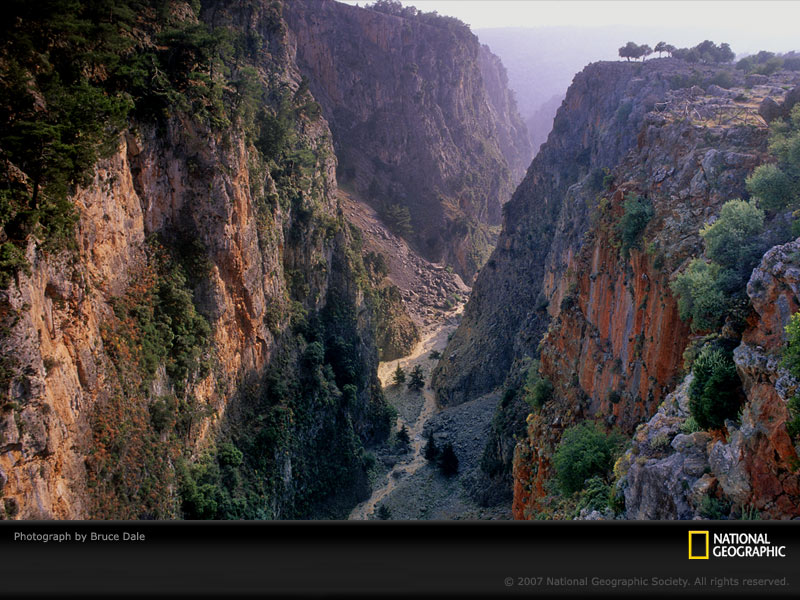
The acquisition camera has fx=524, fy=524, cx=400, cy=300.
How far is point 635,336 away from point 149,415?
24416 millimetres

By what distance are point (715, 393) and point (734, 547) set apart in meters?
11.5

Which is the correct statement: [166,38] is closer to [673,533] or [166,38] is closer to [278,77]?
[278,77]

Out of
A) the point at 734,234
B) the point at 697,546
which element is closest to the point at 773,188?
the point at 734,234

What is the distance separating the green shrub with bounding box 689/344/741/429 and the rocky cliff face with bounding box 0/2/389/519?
21135mm

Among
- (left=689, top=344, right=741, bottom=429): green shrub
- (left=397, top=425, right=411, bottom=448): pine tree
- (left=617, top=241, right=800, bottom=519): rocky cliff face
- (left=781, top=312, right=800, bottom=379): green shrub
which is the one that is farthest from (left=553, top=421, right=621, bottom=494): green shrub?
(left=397, top=425, right=411, bottom=448): pine tree

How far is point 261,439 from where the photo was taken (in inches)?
1463

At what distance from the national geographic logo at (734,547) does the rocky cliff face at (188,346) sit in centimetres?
2050

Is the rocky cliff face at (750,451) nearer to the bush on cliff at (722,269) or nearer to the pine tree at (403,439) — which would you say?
the bush on cliff at (722,269)

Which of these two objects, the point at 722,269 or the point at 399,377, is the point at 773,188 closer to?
the point at 722,269

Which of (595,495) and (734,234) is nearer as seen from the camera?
(734,234)

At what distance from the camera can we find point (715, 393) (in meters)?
13.4

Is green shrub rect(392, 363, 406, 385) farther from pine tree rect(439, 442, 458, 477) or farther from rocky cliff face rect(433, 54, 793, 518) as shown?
pine tree rect(439, 442, 458, 477)

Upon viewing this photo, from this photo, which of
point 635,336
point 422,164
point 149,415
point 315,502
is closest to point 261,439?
point 315,502

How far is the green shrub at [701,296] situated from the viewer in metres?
18.0
